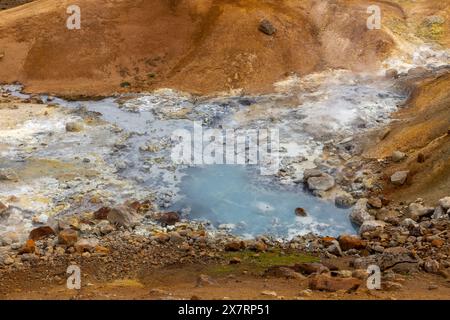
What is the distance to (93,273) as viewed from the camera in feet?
29.0

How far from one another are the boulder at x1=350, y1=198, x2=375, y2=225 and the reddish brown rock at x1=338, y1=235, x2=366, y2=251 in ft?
3.29

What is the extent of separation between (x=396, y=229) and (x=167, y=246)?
A: 411 cm

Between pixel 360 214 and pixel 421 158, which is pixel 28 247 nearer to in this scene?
pixel 360 214

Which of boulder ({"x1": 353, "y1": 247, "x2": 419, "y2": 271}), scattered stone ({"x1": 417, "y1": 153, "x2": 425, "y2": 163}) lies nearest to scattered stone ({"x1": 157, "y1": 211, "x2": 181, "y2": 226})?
boulder ({"x1": 353, "y1": 247, "x2": 419, "y2": 271})

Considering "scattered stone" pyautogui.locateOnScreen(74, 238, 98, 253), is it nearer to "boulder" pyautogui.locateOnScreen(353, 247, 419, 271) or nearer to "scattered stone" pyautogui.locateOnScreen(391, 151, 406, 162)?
"boulder" pyautogui.locateOnScreen(353, 247, 419, 271)

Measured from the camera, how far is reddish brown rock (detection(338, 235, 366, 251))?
9.63 metres

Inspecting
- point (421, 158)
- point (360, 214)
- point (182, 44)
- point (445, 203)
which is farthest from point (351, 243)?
point (182, 44)

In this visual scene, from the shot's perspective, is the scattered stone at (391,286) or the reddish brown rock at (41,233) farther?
the reddish brown rock at (41,233)

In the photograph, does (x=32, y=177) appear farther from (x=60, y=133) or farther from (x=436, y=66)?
(x=436, y=66)

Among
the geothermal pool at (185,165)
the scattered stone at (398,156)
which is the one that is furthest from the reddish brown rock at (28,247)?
the scattered stone at (398,156)

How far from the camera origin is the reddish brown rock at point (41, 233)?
9961 millimetres

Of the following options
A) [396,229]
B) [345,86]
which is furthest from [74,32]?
[396,229]

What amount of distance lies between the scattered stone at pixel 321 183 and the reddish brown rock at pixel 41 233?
5435mm

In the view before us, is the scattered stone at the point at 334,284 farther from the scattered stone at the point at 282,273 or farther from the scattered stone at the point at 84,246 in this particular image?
the scattered stone at the point at 84,246
